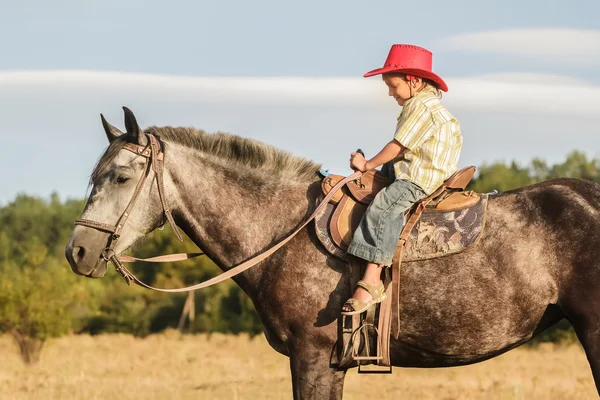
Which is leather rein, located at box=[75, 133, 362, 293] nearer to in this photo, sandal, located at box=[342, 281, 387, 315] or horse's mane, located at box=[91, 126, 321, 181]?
horse's mane, located at box=[91, 126, 321, 181]

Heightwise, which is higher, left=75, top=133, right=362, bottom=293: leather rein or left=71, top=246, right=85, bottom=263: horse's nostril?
left=75, top=133, right=362, bottom=293: leather rein

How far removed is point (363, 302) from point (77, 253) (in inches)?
95.4

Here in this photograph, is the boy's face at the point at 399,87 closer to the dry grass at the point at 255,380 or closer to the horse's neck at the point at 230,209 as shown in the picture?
the horse's neck at the point at 230,209

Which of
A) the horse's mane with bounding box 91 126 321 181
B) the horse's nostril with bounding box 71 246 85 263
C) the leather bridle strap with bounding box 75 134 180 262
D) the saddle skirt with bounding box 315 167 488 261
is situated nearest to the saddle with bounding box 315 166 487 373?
the saddle skirt with bounding box 315 167 488 261

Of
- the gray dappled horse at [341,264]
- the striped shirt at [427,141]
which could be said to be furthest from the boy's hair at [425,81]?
the gray dappled horse at [341,264]

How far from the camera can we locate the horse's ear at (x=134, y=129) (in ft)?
23.2

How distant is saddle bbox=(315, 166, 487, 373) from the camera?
689 cm

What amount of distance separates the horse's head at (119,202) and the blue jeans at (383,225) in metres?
1.78

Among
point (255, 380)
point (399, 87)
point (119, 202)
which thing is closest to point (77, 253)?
point (119, 202)

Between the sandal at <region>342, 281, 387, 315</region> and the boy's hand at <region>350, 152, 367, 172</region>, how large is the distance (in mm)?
1034

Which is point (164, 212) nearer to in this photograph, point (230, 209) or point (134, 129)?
point (230, 209)

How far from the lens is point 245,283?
7.42 metres

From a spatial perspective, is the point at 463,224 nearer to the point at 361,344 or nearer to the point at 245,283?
the point at 361,344

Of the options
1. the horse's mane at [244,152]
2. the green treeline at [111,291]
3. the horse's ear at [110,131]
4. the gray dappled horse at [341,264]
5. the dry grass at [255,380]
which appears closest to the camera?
the gray dappled horse at [341,264]
